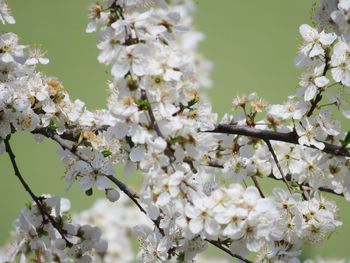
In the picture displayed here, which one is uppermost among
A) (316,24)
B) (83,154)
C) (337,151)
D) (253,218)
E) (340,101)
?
(316,24)

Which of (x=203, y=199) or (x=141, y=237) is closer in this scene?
(x=203, y=199)

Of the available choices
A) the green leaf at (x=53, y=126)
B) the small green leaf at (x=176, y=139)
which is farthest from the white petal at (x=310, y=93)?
the green leaf at (x=53, y=126)

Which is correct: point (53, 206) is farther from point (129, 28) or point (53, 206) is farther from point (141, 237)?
point (129, 28)

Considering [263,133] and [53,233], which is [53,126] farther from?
[263,133]

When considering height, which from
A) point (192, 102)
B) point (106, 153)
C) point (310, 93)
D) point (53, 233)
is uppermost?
point (310, 93)

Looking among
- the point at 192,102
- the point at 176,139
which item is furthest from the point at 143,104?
the point at 192,102

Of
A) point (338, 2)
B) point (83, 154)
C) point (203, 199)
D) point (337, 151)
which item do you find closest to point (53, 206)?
point (83, 154)

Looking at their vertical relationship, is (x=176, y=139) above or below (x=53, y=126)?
below

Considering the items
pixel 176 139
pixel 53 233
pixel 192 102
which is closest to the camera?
pixel 176 139

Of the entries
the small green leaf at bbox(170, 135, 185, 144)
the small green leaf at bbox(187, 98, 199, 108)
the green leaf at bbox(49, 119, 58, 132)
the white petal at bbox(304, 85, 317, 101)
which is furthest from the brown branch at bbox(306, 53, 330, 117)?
the green leaf at bbox(49, 119, 58, 132)

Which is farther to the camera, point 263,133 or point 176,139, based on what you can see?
point 263,133

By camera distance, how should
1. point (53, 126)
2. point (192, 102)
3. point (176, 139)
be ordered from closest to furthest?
1. point (176, 139)
2. point (192, 102)
3. point (53, 126)

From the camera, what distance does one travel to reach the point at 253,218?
3.44ft

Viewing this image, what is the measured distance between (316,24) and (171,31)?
402 mm
